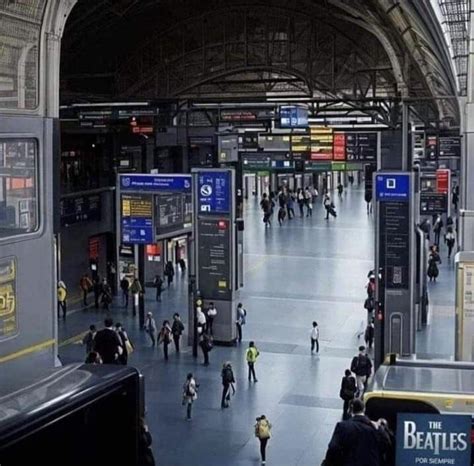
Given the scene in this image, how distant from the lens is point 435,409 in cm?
980

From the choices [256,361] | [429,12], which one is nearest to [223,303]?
[256,361]

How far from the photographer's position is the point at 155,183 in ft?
77.9

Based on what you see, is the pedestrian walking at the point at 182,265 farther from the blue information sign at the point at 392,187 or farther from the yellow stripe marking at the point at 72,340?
the blue information sign at the point at 392,187

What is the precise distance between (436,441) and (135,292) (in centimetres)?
1767

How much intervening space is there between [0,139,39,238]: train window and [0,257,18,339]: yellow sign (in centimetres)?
25

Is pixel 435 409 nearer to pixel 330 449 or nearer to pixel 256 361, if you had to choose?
pixel 330 449

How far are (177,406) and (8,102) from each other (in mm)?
10211

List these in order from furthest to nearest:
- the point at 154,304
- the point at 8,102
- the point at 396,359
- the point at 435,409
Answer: the point at 154,304
the point at 396,359
the point at 435,409
the point at 8,102

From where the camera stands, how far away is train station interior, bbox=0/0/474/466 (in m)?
7.24

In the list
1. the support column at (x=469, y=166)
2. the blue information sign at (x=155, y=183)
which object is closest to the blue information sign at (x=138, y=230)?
the blue information sign at (x=155, y=183)

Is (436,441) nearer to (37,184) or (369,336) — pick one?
(37,184)

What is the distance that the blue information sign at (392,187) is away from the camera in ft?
60.6

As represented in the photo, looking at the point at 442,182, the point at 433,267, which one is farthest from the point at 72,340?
the point at 442,182

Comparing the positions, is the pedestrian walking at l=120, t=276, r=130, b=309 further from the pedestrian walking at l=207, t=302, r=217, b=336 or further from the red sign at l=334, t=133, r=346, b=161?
the red sign at l=334, t=133, r=346, b=161
